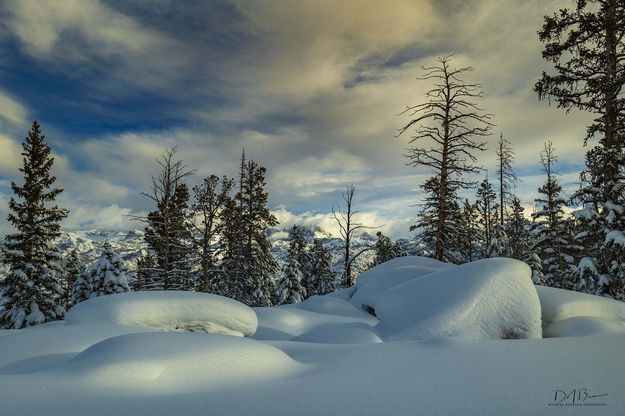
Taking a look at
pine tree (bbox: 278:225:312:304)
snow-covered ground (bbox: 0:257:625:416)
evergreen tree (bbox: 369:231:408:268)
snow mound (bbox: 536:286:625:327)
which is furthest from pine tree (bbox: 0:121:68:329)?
evergreen tree (bbox: 369:231:408:268)

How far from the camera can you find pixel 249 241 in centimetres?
2331

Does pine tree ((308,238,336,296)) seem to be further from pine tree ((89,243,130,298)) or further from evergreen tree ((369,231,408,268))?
pine tree ((89,243,130,298))

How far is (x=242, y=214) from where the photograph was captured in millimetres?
23828

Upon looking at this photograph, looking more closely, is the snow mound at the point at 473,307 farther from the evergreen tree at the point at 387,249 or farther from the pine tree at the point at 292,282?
the evergreen tree at the point at 387,249

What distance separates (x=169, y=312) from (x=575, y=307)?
7.19 metres

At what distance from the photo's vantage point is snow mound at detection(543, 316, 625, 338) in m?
5.02

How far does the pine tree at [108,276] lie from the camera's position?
1970 centimetres

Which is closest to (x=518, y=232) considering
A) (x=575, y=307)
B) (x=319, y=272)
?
(x=319, y=272)

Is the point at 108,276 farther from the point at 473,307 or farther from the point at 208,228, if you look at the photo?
the point at 473,307

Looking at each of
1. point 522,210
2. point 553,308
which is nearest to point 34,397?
point 553,308

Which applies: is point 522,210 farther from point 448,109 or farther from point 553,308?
point 553,308

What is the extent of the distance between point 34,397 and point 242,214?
72.1 ft

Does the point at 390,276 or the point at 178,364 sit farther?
the point at 390,276

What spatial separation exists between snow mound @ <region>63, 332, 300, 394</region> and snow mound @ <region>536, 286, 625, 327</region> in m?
5.37
